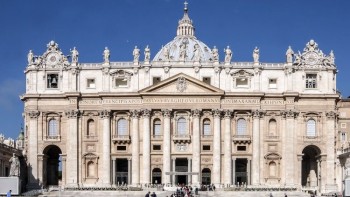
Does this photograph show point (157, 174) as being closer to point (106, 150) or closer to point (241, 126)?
point (106, 150)

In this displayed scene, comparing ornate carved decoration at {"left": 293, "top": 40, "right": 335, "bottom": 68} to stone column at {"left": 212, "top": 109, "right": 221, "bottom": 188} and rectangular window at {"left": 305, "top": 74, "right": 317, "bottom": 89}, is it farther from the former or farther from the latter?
stone column at {"left": 212, "top": 109, "right": 221, "bottom": 188}

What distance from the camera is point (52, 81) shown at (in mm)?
107062

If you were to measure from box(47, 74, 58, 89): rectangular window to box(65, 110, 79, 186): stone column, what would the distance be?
4.72 meters

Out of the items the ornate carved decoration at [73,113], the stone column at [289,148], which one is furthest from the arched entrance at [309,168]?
the ornate carved decoration at [73,113]

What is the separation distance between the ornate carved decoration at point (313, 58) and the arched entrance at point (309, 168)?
11595 mm

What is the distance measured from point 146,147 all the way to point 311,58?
1030 inches

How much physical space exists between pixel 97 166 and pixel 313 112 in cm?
3066

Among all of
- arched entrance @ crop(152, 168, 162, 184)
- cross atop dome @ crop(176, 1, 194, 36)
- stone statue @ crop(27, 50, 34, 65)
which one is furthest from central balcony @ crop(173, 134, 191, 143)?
cross atop dome @ crop(176, 1, 194, 36)

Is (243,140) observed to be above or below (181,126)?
below

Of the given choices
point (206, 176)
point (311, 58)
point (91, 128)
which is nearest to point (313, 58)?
point (311, 58)

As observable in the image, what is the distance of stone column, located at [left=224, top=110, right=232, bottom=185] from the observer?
103 meters

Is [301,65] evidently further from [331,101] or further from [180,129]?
[180,129]

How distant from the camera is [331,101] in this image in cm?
10538

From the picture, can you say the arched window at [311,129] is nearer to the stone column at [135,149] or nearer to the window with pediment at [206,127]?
the window with pediment at [206,127]
